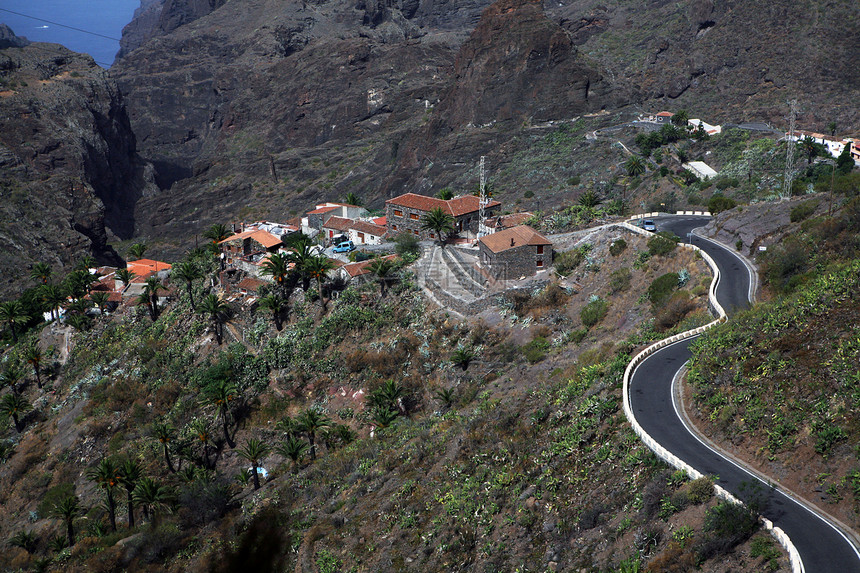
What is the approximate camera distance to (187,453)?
1937 inches

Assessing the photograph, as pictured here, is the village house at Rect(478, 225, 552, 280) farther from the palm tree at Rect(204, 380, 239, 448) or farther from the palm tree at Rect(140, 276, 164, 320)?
the palm tree at Rect(140, 276, 164, 320)

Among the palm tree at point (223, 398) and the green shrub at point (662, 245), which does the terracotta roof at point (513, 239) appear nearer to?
the green shrub at point (662, 245)

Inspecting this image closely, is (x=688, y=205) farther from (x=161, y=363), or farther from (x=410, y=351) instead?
(x=161, y=363)

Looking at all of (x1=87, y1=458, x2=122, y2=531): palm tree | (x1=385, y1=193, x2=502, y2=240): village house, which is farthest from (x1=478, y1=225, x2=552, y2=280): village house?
(x1=87, y1=458, x2=122, y2=531): palm tree

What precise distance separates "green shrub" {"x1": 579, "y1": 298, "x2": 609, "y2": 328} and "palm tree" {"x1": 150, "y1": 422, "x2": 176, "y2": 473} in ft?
95.1

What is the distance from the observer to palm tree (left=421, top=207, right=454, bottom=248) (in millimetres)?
59438

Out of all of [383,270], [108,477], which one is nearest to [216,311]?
[383,270]

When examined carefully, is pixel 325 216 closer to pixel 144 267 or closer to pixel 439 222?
pixel 144 267

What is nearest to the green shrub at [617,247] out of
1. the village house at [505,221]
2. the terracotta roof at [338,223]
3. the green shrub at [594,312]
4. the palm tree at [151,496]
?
the green shrub at [594,312]

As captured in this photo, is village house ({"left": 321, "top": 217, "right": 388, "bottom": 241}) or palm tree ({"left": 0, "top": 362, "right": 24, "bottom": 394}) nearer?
palm tree ({"left": 0, "top": 362, "right": 24, "bottom": 394})

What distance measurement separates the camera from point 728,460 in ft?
75.2

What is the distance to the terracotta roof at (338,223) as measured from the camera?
71562 mm

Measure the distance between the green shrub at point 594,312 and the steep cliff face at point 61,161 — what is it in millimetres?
92657

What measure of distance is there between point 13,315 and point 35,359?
39.6 ft
